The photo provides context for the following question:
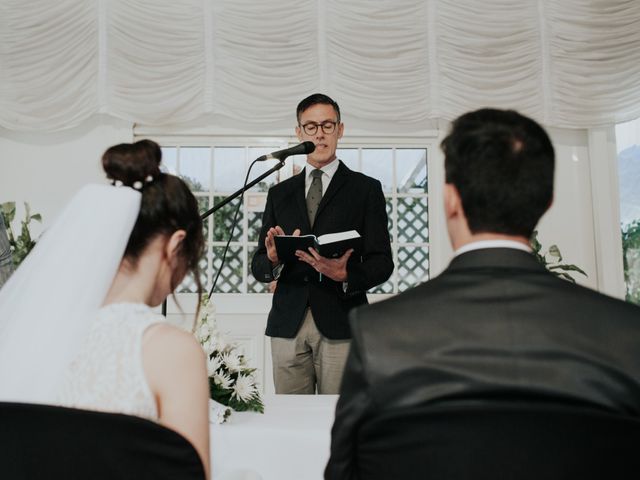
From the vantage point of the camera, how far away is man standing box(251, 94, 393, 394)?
2393 mm

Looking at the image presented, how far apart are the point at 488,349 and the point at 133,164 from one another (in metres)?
0.75

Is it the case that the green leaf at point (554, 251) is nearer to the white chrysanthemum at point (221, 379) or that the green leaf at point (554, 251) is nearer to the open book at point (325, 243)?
the open book at point (325, 243)

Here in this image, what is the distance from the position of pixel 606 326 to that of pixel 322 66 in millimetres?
3322

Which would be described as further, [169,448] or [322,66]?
[322,66]

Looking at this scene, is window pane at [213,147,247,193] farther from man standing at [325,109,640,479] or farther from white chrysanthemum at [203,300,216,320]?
man standing at [325,109,640,479]

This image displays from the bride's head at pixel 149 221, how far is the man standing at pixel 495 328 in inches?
17.8

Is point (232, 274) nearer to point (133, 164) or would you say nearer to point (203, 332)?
point (203, 332)

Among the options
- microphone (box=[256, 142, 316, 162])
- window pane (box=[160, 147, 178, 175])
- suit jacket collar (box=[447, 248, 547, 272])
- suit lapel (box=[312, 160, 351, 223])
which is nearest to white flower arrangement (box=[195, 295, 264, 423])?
microphone (box=[256, 142, 316, 162])

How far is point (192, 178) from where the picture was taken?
407 cm

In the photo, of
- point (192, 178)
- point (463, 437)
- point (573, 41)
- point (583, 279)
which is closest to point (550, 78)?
point (573, 41)

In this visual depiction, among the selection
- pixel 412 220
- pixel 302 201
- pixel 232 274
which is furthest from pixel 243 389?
pixel 412 220

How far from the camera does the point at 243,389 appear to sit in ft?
5.51

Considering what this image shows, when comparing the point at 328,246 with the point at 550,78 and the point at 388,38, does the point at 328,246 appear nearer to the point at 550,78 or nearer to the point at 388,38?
the point at 388,38

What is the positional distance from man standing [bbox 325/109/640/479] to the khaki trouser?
58.0 inches
